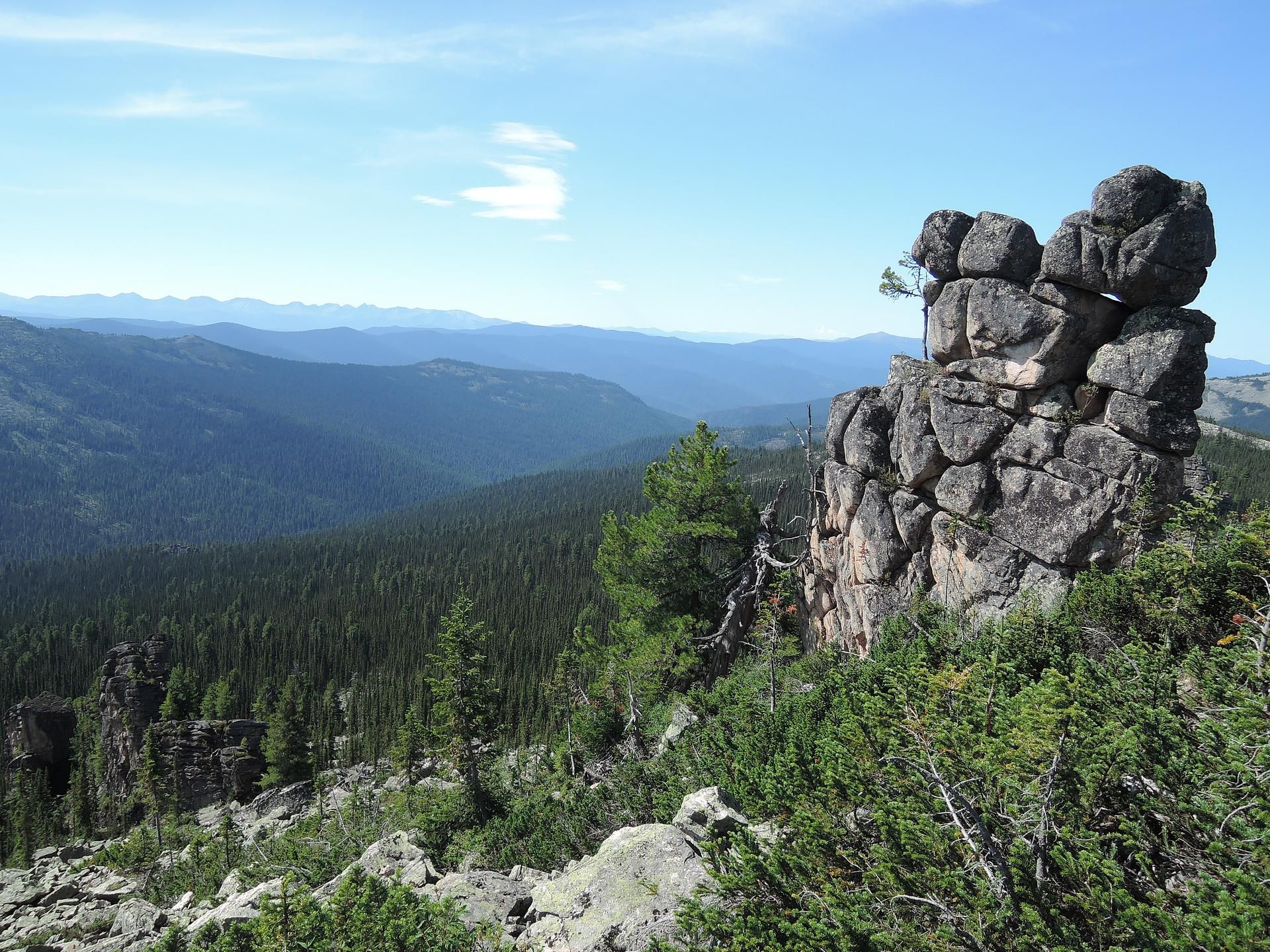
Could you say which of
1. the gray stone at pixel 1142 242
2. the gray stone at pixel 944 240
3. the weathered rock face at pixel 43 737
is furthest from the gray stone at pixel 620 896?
the weathered rock face at pixel 43 737

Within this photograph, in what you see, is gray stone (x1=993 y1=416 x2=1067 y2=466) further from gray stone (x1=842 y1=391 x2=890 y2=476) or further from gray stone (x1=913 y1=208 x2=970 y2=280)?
gray stone (x1=913 y1=208 x2=970 y2=280)

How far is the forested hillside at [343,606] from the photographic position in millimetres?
79000

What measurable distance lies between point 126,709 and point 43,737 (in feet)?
52.5

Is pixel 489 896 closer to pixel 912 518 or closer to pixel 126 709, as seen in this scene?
pixel 912 518

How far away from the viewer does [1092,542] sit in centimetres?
1781

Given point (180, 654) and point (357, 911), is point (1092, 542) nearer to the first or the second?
point (357, 911)

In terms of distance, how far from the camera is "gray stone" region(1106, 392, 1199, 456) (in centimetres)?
1695

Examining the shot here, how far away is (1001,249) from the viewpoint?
64.3 ft

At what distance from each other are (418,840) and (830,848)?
15850 millimetres

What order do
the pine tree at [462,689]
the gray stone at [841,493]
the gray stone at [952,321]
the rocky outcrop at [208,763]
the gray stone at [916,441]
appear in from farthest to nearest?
the rocky outcrop at [208,763] → the pine tree at [462,689] → the gray stone at [841,493] → the gray stone at [916,441] → the gray stone at [952,321]

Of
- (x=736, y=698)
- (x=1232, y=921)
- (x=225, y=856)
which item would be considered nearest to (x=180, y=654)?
(x=225, y=856)

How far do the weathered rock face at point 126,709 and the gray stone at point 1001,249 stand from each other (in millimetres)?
75582

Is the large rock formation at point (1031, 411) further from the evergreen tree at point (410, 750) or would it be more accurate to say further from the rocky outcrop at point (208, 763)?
the rocky outcrop at point (208, 763)

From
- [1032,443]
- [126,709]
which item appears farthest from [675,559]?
[126,709]
